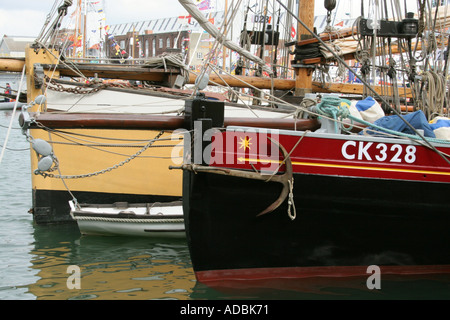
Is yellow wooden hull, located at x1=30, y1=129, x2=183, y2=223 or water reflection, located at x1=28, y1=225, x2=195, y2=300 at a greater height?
yellow wooden hull, located at x1=30, y1=129, x2=183, y2=223

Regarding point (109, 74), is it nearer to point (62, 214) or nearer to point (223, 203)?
point (62, 214)

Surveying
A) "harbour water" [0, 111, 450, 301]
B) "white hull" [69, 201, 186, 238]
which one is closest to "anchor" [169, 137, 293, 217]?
"harbour water" [0, 111, 450, 301]

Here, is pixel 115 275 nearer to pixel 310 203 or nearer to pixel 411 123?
pixel 310 203

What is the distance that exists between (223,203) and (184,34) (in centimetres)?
5468

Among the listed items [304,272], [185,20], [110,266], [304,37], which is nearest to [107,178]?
[110,266]

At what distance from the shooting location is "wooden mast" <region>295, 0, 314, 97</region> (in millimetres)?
11312

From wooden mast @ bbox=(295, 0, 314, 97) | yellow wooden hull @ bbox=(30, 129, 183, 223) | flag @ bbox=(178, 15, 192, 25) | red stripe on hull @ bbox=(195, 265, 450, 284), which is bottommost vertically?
red stripe on hull @ bbox=(195, 265, 450, 284)

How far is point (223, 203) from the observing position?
5.93m

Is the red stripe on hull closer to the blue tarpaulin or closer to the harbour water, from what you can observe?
the harbour water

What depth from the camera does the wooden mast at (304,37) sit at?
11.3m

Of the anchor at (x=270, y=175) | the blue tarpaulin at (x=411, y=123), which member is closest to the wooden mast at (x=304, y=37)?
the blue tarpaulin at (x=411, y=123)

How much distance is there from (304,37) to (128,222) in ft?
17.9

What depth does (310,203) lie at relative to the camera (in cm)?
600

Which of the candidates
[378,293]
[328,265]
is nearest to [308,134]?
[328,265]
